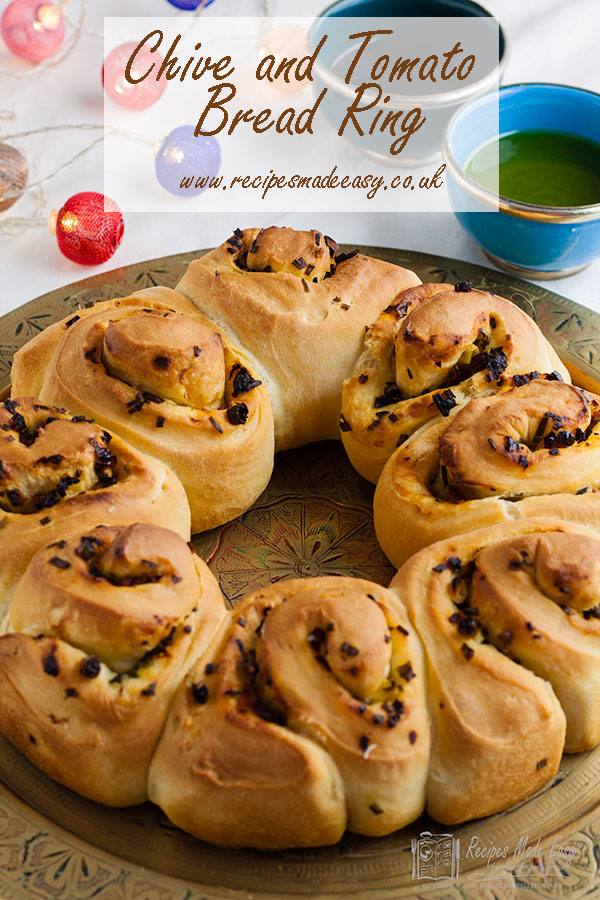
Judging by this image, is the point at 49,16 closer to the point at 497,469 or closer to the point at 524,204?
the point at 524,204

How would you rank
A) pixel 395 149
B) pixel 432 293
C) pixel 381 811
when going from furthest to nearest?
pixel 395 149
pixel 432 293
pixel 381 811

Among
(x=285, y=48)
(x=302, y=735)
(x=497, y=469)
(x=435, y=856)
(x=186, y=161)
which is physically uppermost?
(x=285, y=48)

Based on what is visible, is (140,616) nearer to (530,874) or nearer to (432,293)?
(530,874)

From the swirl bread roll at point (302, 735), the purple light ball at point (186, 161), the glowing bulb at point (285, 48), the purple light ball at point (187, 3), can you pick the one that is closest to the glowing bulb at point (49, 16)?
the purple light ball at point (187, 3)

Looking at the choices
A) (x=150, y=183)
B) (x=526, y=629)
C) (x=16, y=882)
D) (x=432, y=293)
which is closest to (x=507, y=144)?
(x=432, y=293)

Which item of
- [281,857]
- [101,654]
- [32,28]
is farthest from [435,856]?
[32,28]

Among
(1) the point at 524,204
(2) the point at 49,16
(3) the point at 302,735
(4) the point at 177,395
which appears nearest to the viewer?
(3) the point at 302,735

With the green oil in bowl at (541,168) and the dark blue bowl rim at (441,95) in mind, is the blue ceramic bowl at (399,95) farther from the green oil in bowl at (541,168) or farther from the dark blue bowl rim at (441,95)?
the green oil in bowl at (541,168)
